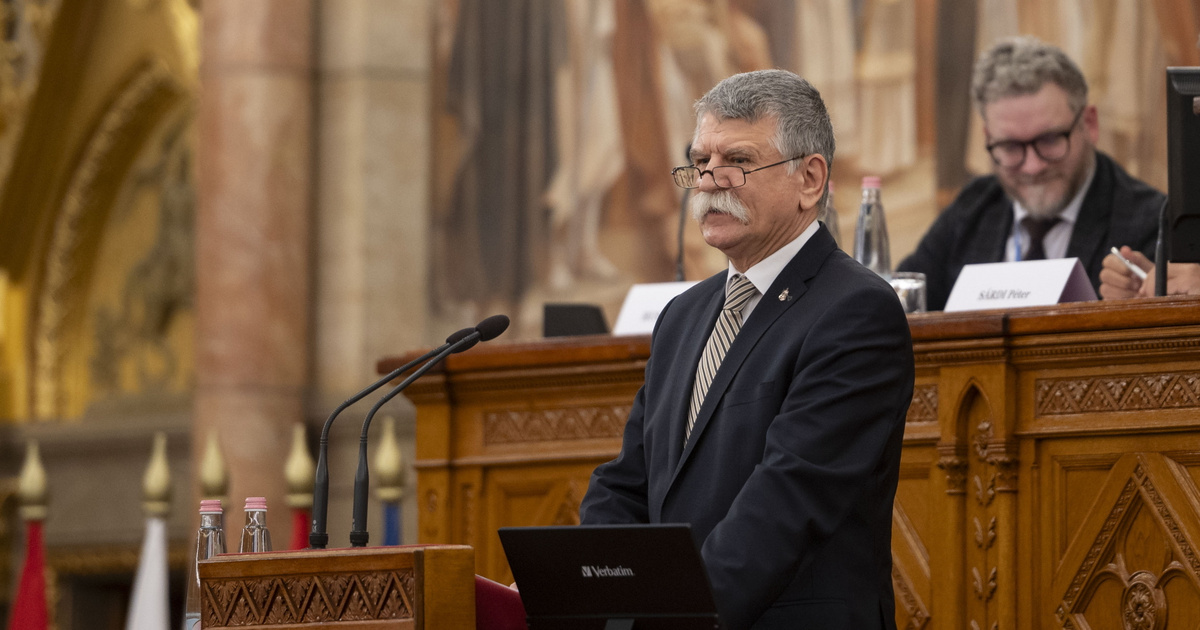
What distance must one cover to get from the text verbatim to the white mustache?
2.31ft

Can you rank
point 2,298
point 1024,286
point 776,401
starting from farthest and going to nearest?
point 2,298 < point 1024,286 < point 776,401

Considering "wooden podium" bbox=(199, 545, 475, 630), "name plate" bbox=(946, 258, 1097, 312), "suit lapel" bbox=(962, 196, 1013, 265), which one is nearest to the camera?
"wooden podium" bbox=(199, 545, 475, 630)

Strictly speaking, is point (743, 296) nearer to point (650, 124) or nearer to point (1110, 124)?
point (1110, 124)

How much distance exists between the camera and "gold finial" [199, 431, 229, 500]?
7.58 m

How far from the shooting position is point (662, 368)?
133 inches

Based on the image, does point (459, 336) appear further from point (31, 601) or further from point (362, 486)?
point (31, 601)

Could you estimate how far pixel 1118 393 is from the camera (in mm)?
3996

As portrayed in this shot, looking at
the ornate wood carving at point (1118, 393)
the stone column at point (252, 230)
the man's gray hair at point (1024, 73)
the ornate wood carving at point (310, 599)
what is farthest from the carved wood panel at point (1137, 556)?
the stone column at point (252, 230)

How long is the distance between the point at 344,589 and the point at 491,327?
662mm

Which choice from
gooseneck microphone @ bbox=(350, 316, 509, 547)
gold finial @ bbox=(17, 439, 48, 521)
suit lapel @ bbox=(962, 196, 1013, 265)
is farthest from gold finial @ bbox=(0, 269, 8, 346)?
gooseneck microphone @ bbox=(350, 316, 509, 547)

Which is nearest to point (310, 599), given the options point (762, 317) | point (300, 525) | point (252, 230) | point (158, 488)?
point (762, 317)

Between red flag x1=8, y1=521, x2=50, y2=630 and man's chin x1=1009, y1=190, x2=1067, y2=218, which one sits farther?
red flag x1=8, y1=521, x2=50, y2=630

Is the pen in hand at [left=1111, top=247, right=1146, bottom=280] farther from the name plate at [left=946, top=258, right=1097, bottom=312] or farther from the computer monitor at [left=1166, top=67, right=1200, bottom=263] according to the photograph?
the computer monitor at [left=1166, top=67, right=1200, bottom=263]

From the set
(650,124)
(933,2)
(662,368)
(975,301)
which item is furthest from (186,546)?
(662,368)
